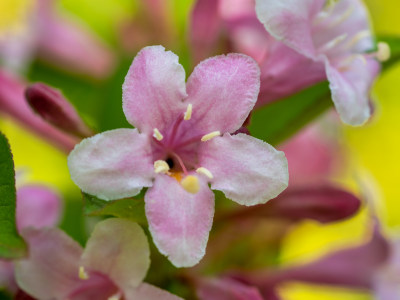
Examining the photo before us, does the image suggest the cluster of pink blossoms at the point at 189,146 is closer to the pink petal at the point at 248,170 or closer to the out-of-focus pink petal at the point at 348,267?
the pink petal at the point at 248,170

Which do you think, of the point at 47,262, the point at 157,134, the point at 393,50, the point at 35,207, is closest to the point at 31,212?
the point at 35,207

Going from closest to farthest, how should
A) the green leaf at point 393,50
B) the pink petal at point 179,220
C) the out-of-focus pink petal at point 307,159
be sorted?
the pink petal at point 179,220, the green leaf at point 393,50, the out-of-focus pink petal at point 307,159

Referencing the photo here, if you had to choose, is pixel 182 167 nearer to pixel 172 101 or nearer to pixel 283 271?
pixel 172 101

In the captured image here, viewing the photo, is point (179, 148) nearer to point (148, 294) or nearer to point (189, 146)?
point (189, 146)

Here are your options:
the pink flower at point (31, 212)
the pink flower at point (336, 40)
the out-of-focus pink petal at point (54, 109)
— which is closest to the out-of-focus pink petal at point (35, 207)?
the pink flower at point (31, 212)

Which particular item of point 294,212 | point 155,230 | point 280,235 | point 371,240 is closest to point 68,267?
point 155,230

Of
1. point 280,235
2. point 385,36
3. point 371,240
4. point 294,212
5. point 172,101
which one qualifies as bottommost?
point 280,235

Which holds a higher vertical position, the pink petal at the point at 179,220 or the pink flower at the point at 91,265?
the pink petal at the point at 179,220
